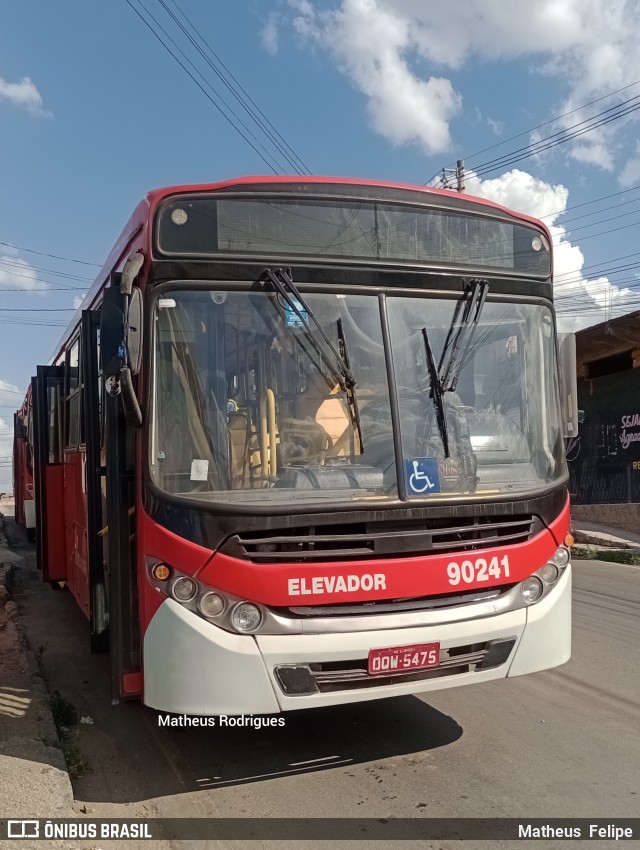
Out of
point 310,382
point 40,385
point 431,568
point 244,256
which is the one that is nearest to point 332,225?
point 244,256

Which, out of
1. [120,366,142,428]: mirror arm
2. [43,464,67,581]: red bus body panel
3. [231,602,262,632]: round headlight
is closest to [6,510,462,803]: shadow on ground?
[231,602,262,632]: round headlight

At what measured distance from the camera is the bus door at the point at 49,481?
7340 mm

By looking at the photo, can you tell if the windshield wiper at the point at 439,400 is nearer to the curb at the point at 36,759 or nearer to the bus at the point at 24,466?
the curb at the point at 36,759

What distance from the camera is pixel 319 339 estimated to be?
4.05m

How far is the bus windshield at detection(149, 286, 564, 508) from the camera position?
12.8ft

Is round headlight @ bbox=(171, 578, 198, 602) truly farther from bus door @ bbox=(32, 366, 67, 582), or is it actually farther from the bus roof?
bus door @ bbox=(32, 366, 67, 582)

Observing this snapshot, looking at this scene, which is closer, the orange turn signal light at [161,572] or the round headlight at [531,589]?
the orange turn signal light at [161,572]

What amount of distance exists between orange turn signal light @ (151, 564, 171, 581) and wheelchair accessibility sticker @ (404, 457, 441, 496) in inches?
50.9

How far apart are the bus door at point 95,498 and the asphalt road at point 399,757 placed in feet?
2.62

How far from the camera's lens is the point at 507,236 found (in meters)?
4.68

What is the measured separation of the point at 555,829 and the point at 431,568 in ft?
4.30

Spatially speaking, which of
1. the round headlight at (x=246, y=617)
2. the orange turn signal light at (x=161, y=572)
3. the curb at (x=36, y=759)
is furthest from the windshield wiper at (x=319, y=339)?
the curb at (x=36, y=759)

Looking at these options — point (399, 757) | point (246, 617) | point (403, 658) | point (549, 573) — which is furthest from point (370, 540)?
point (399, 757)

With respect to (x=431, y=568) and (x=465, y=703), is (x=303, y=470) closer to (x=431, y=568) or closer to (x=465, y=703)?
(x=431, y=568)
